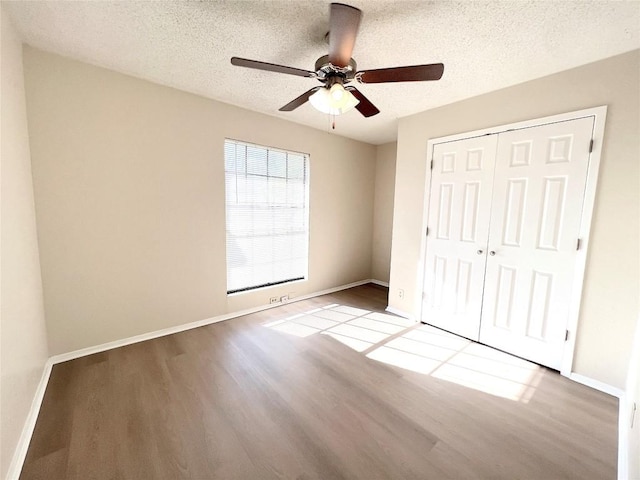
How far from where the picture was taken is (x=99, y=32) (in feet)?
5.82

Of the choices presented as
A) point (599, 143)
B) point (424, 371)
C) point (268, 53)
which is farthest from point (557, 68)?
point (424, 371)

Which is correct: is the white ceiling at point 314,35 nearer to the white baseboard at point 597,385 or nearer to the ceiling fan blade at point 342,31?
the ceiling fan blade at point 342,31

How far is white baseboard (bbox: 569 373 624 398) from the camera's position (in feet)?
6.44

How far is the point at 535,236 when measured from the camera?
7.49 ft

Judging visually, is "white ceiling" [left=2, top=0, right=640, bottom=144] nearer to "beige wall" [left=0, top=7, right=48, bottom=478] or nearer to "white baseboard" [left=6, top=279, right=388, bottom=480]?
"beige wall" [left=0, top=7, right=48, bottom=478]

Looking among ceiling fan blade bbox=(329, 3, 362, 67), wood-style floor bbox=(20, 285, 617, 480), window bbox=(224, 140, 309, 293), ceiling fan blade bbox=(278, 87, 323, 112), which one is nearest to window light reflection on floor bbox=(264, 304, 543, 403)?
wood-style floor bbox=(20, 285, 617, 480)

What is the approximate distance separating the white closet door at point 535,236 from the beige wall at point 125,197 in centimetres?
261

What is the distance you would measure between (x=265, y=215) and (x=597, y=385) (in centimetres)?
352

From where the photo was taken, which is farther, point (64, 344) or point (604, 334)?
point (64, 344)

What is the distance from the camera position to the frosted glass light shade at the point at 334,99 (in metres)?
1.69

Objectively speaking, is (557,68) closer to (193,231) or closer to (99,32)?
(99,32)

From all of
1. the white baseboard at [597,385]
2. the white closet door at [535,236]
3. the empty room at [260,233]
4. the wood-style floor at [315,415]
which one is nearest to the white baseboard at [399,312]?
the empty room at [260,233]

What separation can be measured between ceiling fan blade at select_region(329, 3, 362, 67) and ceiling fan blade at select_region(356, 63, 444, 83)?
17 cm

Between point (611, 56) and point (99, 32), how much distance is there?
3615 mm
